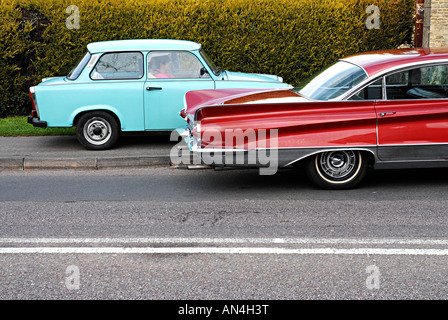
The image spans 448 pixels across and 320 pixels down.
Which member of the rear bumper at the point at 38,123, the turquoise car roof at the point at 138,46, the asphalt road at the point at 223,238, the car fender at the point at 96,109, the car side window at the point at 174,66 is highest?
the turquoise car roof at the point at 138,46

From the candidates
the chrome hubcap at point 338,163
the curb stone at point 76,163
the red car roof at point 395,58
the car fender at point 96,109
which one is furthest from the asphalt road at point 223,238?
the car fender at point 96,109

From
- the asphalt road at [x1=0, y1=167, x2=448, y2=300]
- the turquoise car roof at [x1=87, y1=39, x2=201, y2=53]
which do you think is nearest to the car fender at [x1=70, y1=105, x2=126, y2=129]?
the turquoise car roof at [x1=87, y1=39, x2=201, y2=53]

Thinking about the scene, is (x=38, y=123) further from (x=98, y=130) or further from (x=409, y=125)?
(x=409, y=125)

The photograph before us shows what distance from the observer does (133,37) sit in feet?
41.4

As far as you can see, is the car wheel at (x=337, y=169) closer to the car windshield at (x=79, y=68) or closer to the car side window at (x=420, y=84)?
the car side window at (x=420, y=84)

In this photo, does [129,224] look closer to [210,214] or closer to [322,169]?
[210,214]

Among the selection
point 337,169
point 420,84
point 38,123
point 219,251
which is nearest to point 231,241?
point 219,251

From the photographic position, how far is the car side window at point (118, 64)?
9750 millimetres

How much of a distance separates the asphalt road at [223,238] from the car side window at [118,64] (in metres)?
2.18

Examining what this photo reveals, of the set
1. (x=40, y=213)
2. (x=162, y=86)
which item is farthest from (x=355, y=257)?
(x=162, y=86)

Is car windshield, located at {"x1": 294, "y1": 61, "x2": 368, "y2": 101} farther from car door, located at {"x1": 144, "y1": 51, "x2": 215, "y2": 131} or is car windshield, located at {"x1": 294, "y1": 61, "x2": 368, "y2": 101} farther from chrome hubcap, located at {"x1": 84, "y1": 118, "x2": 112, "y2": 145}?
chrome hubcap, located at {"x1": 84, "y1": 118, "x2": 112, "y2": 145}

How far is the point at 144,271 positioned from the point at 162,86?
524cm

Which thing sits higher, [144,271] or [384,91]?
[384,91]

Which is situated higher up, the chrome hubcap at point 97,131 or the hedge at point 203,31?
the hedge at point 203,31
